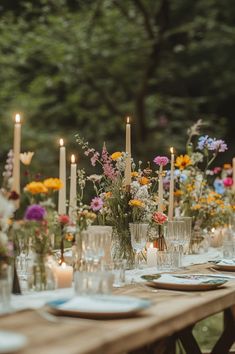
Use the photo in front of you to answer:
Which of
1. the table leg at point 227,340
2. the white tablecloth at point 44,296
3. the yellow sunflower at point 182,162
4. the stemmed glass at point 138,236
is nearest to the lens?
the white tablecloth at point 44,296

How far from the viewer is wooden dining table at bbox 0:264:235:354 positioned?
1.54 m

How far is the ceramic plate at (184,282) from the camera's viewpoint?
233 cm

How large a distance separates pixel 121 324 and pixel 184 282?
0.67 metres

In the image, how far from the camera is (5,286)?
190 cm

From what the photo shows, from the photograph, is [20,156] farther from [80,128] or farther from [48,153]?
[80,128]

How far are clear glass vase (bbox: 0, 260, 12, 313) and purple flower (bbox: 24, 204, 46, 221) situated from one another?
0.21 metres

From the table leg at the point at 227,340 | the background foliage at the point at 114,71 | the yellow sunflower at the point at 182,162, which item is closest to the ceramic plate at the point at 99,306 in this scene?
the table leg at the point at 227,340

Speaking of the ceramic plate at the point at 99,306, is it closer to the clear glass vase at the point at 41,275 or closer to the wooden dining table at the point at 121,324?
the wooden dining table at the point at 121,324

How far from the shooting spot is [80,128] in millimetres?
10117

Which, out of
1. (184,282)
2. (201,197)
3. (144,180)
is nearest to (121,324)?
(184,282)

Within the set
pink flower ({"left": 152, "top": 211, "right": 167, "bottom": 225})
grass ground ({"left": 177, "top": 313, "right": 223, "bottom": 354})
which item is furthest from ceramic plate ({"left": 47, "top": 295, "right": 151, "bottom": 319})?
grass ground ({"left": 177, "top": 313, "right": 223, "bottom": 354})

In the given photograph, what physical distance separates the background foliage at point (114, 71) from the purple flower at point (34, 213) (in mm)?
6903

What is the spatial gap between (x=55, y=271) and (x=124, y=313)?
0.58 m

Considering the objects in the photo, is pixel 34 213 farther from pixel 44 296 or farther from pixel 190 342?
pixel 190 342
